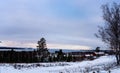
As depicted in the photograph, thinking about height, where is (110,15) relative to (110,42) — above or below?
above

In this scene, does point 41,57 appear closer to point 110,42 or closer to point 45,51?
point 45,51

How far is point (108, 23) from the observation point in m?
42.1

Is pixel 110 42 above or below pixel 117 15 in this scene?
below

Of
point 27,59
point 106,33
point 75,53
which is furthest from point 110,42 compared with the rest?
point 75,53

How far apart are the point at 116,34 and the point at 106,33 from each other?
220cm

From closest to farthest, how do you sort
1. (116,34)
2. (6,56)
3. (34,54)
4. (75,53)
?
(116,34) < (6,56) < (34,54) < (75,53)

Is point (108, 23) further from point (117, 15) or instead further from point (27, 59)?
point (27, 59)

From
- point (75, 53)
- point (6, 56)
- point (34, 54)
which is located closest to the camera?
point (6, 56)

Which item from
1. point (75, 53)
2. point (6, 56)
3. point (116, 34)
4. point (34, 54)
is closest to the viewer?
point (116, 34)

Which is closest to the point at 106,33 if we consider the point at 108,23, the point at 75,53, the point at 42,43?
the point at 108,23

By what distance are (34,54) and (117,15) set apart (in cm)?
5940

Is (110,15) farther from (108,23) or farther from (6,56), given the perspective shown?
(6,56)

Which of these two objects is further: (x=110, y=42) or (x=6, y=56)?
(x=6, y=56)

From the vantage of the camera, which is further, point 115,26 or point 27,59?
point 27,59
